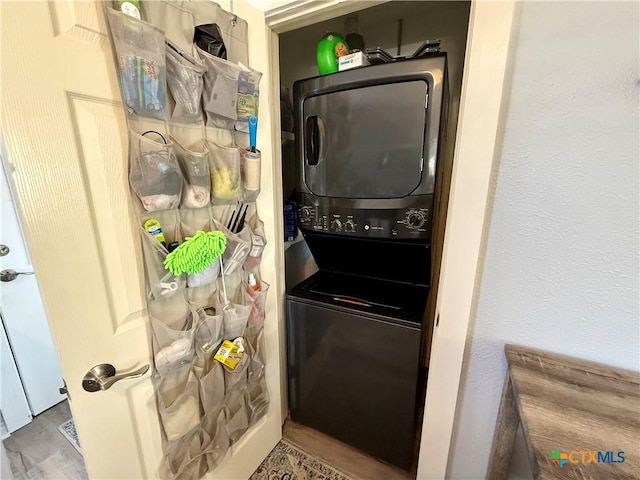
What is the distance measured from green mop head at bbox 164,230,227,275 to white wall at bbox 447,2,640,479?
32.7 inches

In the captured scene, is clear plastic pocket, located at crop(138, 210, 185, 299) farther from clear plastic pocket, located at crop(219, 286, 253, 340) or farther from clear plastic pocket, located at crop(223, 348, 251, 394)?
clear plastic pocket, located at crop(223, 348, 251, 394)

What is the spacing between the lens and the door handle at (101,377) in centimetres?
70

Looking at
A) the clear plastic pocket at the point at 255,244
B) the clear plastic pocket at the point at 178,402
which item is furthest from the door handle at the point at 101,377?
the clear plastic pocket at the point at 255,244

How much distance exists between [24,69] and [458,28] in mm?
1815

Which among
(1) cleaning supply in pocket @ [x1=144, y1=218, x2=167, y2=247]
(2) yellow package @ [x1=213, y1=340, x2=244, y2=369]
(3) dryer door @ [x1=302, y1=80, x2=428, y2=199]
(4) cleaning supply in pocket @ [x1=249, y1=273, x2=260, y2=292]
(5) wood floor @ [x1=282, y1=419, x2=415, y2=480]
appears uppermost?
(3) dryer door @ [x1=302, y1=80, x2=428, y2=199]

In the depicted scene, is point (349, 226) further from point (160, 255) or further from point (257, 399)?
point (257, 399)

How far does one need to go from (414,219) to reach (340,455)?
1335mm

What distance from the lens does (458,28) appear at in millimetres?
1500

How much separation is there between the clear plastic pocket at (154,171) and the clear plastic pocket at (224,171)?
13cm

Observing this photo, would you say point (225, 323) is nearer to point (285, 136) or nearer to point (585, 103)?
point (285, 136)

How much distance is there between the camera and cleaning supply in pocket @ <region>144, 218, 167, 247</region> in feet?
2.49

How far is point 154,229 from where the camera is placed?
77 centimetres

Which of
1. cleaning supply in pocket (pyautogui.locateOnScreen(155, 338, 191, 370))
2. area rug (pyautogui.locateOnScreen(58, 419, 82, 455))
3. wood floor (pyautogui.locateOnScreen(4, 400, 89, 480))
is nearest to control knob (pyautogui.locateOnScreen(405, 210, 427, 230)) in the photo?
cleaning supply in pocket (pyautogui.locateOnScreen(155, 338, 191, 370))

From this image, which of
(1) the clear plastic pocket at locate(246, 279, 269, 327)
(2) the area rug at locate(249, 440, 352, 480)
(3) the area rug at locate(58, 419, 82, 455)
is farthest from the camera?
(3) the area rug at locate(58, 419, 82, 455)
